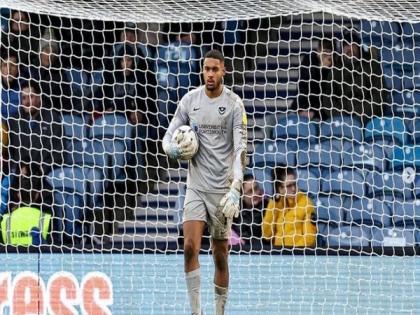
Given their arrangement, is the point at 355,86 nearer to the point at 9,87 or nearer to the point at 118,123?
the point at 118,123

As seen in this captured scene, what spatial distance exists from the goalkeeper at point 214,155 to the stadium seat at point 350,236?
2.32 m

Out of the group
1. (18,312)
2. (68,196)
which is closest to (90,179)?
(68,196)

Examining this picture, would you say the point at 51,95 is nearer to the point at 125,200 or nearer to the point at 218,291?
the point at 125,200

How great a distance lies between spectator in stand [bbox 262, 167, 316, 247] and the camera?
11.0 metres

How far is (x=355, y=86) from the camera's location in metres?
11.9

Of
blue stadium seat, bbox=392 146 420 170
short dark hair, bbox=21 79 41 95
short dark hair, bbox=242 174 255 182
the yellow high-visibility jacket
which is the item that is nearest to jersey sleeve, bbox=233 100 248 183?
the yellow high-visibility jacket

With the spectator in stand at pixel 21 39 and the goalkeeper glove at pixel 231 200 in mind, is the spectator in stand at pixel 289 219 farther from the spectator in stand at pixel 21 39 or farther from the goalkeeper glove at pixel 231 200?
the spectator in stand at pixel 21 39

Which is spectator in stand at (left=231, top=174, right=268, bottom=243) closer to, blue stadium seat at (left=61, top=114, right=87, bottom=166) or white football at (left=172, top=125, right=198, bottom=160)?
blue stadium seat at (left=61, top=114, right=87, bottom=166)

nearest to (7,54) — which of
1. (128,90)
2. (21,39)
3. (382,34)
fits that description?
(21,39)

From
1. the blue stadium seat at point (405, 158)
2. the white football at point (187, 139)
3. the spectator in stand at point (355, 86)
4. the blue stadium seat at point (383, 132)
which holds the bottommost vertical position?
the white football at point (187, 139)

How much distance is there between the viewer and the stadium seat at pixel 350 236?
1115 cm

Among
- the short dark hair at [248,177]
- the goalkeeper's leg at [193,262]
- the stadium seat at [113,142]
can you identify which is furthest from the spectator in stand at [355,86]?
the goalkeeper's leg at [193,262]

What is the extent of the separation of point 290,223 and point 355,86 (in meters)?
1.55

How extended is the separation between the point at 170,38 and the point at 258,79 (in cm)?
97
